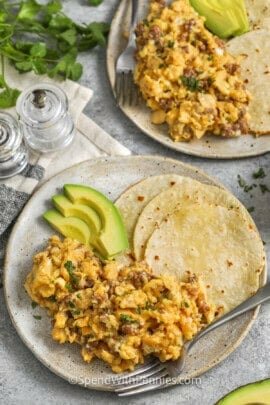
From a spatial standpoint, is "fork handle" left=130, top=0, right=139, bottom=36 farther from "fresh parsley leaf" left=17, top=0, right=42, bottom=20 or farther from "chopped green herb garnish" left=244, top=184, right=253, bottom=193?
"chopped green herb garnish" left=244, top=184, right=253, bottom=193

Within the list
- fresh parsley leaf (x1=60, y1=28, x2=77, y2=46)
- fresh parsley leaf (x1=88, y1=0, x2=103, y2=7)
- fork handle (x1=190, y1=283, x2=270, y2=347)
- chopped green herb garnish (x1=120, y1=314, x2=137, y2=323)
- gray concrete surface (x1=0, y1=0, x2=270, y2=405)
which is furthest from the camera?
fresh parsley leaf (x1=88, y1=0, x2=103, y2=7)

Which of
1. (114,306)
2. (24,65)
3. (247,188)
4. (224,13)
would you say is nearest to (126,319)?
(114,306)

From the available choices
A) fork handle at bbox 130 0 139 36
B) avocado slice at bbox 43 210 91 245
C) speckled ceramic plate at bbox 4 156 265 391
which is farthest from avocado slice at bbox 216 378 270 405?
fork handle at bbox 130 0 139 36

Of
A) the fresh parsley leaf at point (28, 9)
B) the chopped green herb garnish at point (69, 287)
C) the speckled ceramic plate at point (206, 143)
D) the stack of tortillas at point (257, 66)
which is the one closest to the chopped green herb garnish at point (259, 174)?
the speckled ceramic plate at point (206, 143)

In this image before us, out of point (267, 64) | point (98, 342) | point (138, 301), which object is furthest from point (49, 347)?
point (267, 64)

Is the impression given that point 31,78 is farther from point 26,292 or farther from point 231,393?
point 231,393

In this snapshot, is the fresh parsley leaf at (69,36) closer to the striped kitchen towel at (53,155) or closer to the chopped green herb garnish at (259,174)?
the striped kitchen towel at (53,155)

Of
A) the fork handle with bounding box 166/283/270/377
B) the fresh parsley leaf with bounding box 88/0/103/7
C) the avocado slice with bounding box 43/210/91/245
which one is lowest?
the fork handle with bounding box 166/283/270/377
